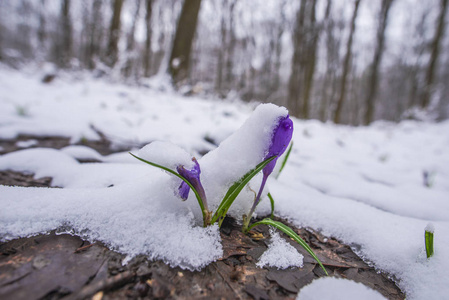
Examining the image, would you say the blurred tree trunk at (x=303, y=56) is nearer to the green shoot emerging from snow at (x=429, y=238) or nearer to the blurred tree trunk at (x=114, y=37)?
the blurred tree trunk at (x=114, y=37)

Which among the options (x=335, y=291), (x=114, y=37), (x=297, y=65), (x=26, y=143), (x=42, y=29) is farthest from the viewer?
(x=42, y=29)

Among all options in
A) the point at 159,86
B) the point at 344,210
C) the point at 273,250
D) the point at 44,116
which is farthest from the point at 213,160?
the point at 159,86

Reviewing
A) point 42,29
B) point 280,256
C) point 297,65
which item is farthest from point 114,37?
point 42,29

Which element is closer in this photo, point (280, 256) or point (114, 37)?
point (280, 256)

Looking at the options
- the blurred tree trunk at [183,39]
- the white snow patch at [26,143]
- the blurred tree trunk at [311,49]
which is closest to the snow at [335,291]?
the white snow patch at [26,143]

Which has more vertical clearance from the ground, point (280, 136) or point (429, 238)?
point (280, 136)

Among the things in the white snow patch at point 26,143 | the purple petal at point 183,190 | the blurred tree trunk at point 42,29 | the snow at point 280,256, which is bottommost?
the snow at point 280,256

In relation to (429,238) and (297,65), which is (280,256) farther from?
(297,65)

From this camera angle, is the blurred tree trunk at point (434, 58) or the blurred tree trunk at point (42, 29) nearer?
the blurred tree trunk at point (434, 58)
